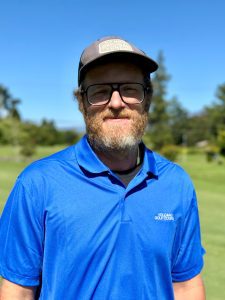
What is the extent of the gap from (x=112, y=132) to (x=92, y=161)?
0.60 ft

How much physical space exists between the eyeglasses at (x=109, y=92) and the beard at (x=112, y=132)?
0.17 feet

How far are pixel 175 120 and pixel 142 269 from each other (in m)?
79.9

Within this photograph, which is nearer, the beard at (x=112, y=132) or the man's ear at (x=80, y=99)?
the beard at (x=112, y=132)

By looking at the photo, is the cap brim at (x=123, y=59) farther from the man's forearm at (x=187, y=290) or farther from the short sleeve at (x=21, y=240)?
the man's forearm at (x=187, y=290)

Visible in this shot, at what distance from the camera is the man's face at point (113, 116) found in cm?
213

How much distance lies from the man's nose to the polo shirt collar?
0.24 meters

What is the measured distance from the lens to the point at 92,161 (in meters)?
2.07

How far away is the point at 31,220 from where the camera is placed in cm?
187

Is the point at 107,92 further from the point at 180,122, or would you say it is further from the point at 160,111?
the point at 180,122

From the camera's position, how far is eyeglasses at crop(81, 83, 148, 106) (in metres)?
2.14

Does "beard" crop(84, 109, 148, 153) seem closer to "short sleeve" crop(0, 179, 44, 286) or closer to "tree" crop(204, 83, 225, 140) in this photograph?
"short sleeve" crop(0, 179, 44, 286)

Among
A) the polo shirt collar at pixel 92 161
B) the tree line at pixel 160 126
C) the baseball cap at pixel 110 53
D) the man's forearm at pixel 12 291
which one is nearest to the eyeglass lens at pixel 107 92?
the baseball cap at pixel 110 53

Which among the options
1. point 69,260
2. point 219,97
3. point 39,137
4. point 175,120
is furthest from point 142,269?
point 175,120

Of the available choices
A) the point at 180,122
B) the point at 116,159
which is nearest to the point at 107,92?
the point at 116,159
